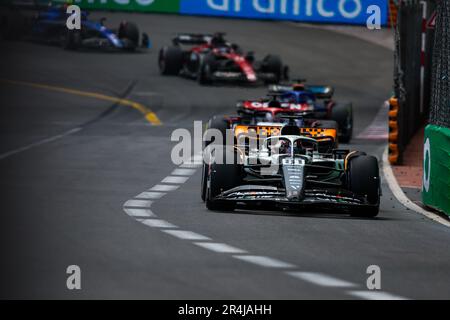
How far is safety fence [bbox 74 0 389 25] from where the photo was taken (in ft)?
124

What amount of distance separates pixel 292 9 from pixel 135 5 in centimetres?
429

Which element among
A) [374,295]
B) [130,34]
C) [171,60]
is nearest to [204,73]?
[171,60]

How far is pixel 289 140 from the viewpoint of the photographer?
719 inches

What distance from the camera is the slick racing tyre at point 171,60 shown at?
42.3 metres

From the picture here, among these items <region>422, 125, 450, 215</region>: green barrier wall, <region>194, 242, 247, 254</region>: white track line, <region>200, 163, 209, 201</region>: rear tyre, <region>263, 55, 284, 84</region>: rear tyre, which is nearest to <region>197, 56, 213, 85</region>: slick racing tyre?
<region>263, 55, 284, 84</region>: rear tyre

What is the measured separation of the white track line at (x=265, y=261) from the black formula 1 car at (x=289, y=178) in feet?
12.4

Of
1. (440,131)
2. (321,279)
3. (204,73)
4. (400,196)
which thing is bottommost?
(204,73)

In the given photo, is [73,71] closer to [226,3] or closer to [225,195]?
[226,3]

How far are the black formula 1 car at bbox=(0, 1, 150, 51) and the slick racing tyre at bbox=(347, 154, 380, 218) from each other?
28.4 m

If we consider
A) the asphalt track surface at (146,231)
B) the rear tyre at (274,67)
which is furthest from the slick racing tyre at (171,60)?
the asphalt track surface at (146,231)

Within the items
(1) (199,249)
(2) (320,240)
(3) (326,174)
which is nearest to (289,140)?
(3) (326,174)

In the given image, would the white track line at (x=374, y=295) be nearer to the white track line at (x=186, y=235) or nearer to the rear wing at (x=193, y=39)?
the white track line at (x=186, y=235)

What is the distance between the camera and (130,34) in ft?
156

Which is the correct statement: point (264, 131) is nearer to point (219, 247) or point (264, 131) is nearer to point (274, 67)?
point (219, 247)
